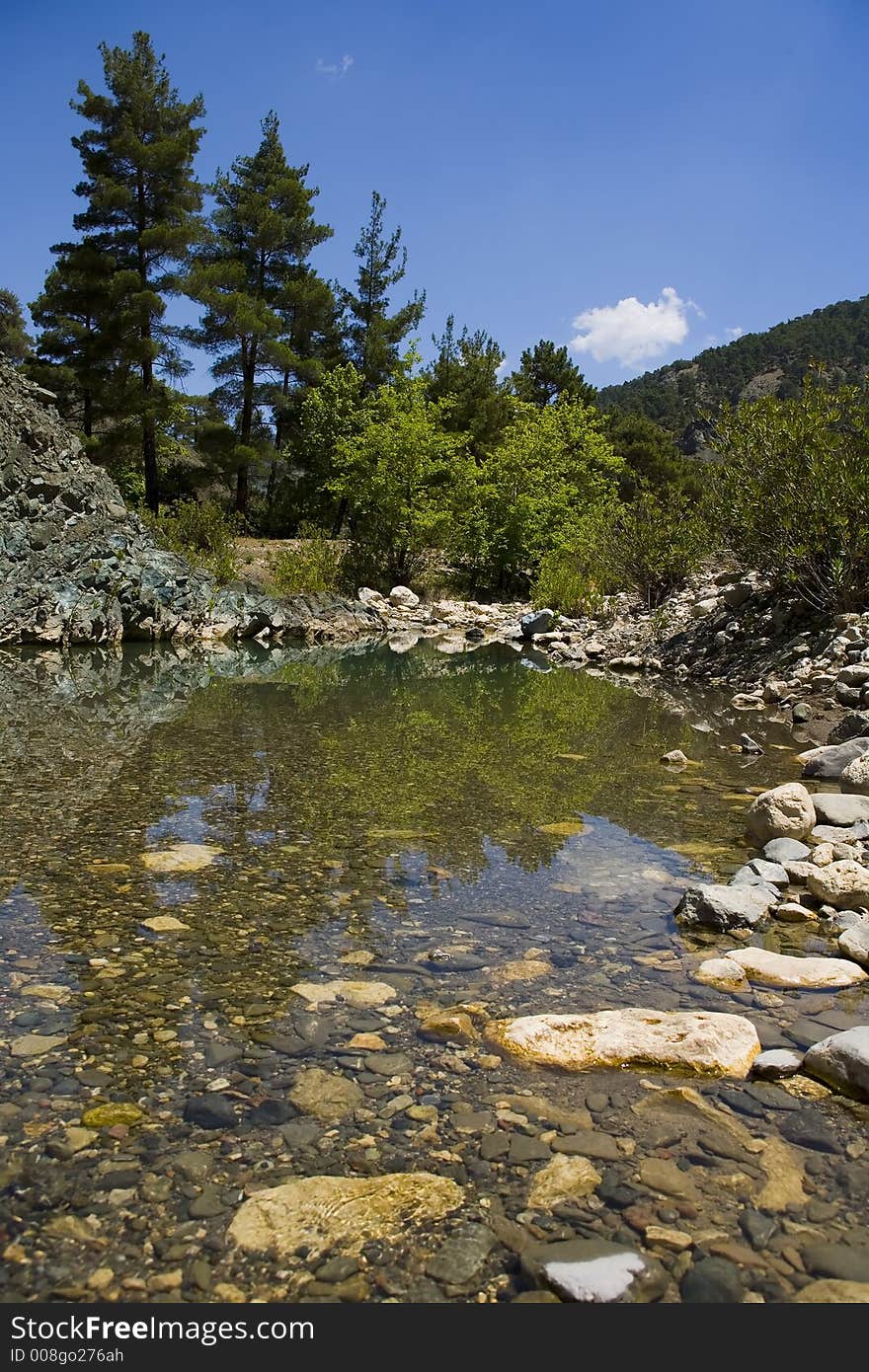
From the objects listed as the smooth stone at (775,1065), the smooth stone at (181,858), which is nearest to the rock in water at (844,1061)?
the smooth stone at (775,1065)

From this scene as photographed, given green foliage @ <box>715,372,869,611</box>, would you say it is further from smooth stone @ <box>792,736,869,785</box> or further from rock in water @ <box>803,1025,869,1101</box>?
rock in water @ <box>803,1025,869,1101</box>

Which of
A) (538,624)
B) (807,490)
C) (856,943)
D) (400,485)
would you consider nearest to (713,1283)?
(856,943)

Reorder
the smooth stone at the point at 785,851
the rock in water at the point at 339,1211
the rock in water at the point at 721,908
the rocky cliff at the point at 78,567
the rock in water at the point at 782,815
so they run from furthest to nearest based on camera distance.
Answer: the rocky cliff at the point at 78,567 → the rock in water at the point at 782,815 → the smooth stone at the point at 785,851 → the rock in water at the point at 721,908 → the rock in water at the point at 339,1211

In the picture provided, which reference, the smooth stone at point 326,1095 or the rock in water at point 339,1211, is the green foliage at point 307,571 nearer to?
the smooth stone at point 326,1095

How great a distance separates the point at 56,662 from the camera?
16.9 m

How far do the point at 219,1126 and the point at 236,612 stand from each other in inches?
875

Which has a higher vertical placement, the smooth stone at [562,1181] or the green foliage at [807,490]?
the green foliage at [807,490]

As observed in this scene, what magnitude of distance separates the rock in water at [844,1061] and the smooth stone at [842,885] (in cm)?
175

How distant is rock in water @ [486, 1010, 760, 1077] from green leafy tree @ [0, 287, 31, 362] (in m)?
54.5

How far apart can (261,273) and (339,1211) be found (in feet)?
131

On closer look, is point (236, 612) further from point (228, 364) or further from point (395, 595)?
point (228, 364)

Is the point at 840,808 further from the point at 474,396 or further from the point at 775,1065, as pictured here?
the point at 474,396

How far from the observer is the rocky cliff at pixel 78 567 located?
1973 centimetres

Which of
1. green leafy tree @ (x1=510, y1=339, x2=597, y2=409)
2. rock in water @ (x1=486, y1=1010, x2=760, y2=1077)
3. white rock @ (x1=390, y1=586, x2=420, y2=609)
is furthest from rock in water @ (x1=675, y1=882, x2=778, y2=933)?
green leafy tree @ (x1=510, y1=339, x2=597, y2=409)
